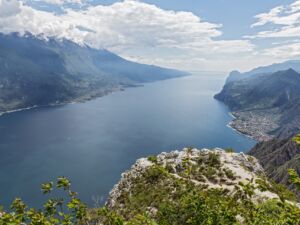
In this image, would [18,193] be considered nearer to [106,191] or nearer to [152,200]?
[106,191]

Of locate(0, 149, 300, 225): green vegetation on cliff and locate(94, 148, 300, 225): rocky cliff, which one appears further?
locate(94, 148, 300, 225): rocky cliff

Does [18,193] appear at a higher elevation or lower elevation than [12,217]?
lower

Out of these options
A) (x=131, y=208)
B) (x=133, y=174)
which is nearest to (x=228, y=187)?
(x=131, y=208)

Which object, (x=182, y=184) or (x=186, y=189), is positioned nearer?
(x=186, y=189)

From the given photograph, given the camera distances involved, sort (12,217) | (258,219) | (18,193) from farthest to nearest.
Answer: (18,193) < (258,219) < (12,217)

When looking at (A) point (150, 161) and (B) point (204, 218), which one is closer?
(B) point (204, 218)

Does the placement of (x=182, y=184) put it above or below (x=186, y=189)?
below

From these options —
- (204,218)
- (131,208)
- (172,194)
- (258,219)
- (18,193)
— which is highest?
(258,219)

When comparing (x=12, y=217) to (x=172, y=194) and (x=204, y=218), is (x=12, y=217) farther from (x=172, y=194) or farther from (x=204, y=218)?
(x=172, y=194)

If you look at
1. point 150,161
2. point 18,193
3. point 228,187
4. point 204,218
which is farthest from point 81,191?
point 204,218

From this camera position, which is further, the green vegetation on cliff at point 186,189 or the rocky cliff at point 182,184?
the rocky cliff at point 182,184

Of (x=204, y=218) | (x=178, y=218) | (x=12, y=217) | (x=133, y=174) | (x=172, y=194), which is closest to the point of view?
(x=12, y=217)
